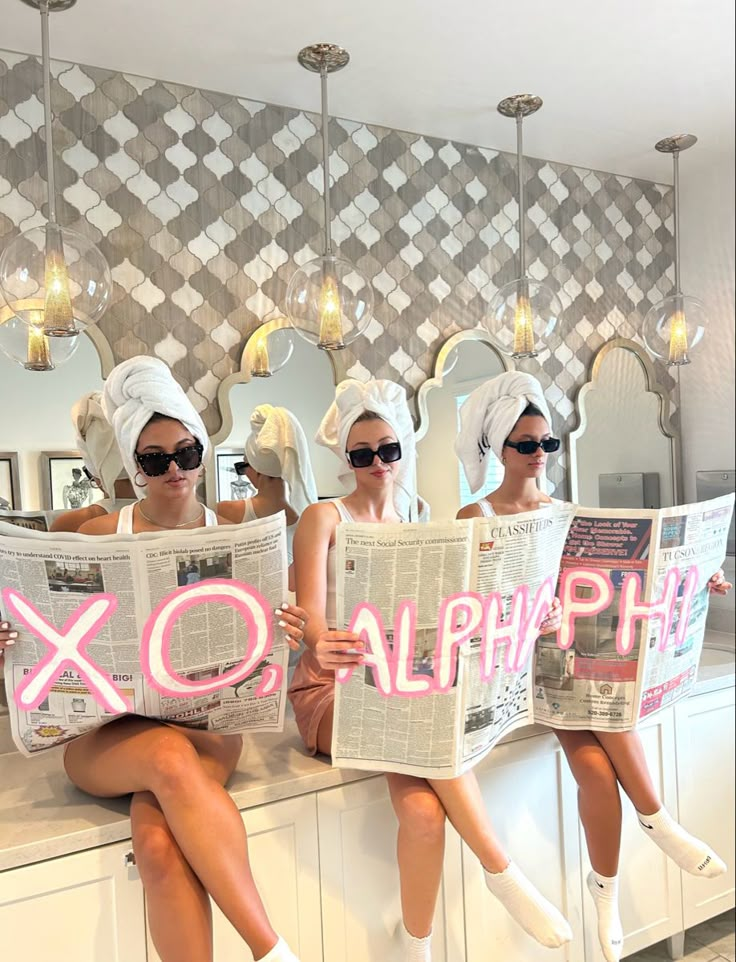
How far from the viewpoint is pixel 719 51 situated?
2256 mm

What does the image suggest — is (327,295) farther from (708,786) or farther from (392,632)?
(708,786)

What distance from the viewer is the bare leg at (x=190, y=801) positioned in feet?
4.59

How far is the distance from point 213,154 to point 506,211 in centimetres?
107

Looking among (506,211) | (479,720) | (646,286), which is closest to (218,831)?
(479,720)

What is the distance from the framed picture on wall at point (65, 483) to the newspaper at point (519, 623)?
31.5 inches

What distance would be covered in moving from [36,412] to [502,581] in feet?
3.98

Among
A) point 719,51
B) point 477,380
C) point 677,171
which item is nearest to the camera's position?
point 719,51

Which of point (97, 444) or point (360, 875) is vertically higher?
point (97, 444)

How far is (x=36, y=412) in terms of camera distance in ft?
6.57

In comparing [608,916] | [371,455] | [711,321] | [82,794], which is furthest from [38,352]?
[711,321]

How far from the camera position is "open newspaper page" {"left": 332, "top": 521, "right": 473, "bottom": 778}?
1.56m

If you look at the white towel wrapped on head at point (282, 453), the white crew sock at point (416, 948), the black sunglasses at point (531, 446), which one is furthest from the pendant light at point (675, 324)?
the white crew sock at point (416, 948)

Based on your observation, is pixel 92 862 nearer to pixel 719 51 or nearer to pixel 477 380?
pixel 477 380

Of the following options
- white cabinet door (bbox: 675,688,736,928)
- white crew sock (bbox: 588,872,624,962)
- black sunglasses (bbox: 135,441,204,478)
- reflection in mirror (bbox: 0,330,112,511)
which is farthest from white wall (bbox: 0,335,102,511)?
white cabinet door (bbox: 675,688,736,928)
